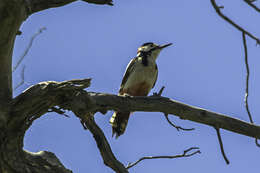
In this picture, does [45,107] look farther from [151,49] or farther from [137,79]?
[151,49]

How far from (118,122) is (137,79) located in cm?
70

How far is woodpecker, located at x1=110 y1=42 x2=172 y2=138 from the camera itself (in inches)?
230

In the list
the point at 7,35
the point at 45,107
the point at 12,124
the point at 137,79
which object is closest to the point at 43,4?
the point at 7,35

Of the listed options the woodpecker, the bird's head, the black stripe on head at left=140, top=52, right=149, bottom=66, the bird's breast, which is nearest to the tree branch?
the woodpecker

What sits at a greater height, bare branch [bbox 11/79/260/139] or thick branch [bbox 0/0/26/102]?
thick branch [bbox 0/0/26/102]

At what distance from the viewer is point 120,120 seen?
5.90 metres

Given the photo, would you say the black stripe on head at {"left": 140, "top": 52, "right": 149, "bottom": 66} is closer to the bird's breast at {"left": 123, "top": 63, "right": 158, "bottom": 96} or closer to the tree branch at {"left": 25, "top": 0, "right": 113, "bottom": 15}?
the bird's breast at {"left": 123, "top": 63, "right": 158, "bottom": 96}

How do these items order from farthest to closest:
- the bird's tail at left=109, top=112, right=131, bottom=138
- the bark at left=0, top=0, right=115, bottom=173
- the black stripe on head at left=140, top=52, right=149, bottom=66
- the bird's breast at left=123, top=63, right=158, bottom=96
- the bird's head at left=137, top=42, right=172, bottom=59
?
the bird's head at left=137, top=42, right=172, bottom=59 → the black stripe on head at left=140, top=52, right=149, bottom=66 → the bird's breast at left=123, top=63, right=158, bottom=96 → the bird's tail at left=109, top=112, right=131, bottom=138 → the bark at left=0, top=0, right=115, bottom=173

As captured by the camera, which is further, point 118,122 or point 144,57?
point 144,57

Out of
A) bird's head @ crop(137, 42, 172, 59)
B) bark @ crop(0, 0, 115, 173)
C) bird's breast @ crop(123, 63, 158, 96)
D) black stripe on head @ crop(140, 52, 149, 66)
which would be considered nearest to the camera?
bark @ crop(0, 0, 115, 173)

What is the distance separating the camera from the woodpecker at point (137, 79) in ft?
19.2

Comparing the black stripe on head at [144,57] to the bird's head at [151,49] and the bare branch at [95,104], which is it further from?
the bare branch at [95,104]

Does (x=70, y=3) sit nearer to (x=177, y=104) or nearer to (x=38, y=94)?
(x=38, y=94)

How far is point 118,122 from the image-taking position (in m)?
5.88
